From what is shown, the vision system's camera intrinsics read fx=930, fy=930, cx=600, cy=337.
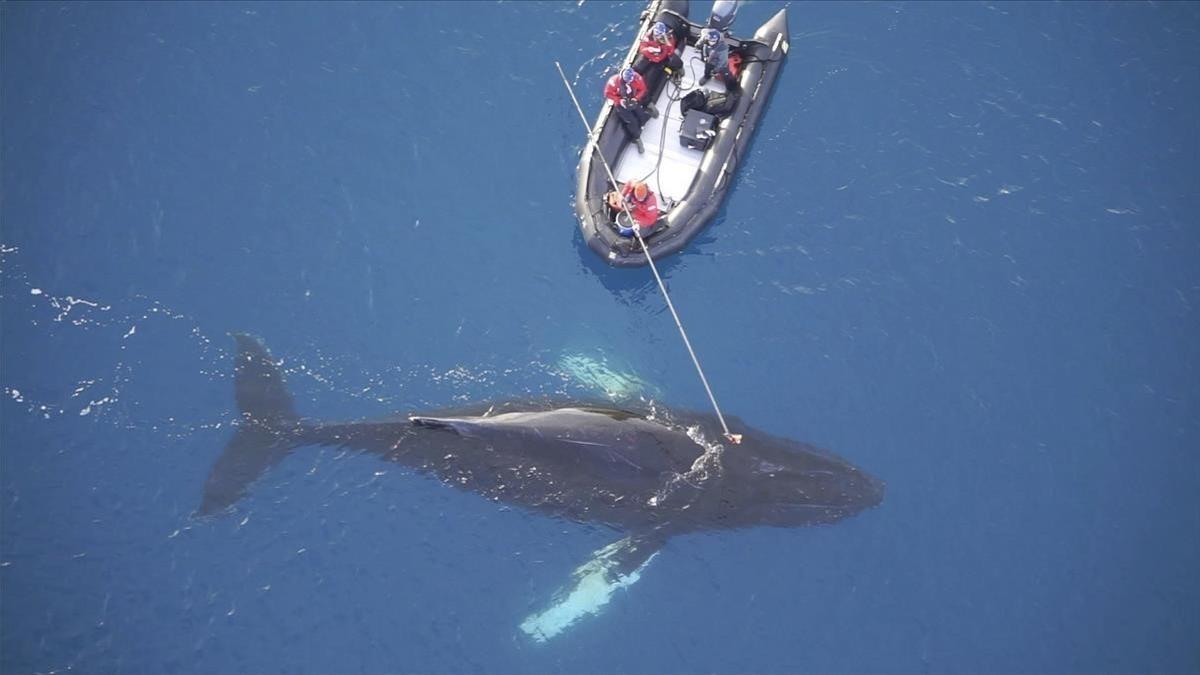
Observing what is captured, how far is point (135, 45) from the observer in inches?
1104

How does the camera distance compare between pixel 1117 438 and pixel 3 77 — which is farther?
pixel 3 77

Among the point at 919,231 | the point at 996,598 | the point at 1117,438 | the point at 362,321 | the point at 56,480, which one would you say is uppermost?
the point at 919,231

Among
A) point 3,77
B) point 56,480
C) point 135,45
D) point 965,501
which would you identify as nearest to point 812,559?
point 965,501

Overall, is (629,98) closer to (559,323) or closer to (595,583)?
(559,323)

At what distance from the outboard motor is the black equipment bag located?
250 centimetres

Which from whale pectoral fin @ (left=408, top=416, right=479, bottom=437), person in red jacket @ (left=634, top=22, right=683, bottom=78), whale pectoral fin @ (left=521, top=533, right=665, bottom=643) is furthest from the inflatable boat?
whale pectoral fin @ (left=521, top=533, right=665, bottom=643)

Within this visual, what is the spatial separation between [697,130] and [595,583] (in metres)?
12.7

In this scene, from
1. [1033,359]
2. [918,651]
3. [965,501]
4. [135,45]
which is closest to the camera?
[918,651]

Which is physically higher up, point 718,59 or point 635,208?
point 718,59

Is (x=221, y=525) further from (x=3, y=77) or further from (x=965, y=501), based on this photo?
(x=965, y=501)

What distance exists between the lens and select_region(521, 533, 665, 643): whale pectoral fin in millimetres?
21391

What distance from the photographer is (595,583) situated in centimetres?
2170

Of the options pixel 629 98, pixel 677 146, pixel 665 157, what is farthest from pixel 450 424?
pixel 677 146

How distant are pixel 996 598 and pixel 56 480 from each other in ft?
74.2
